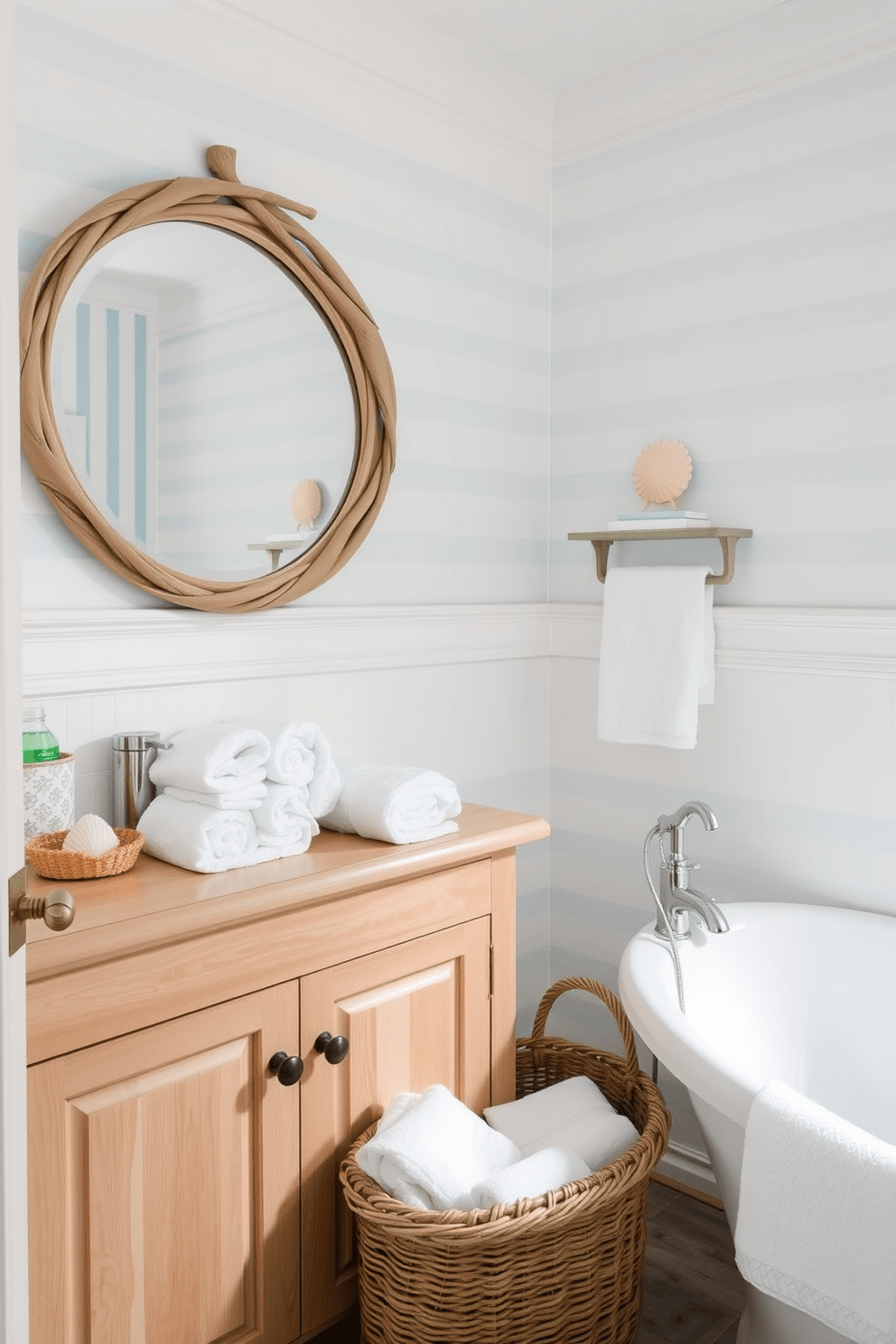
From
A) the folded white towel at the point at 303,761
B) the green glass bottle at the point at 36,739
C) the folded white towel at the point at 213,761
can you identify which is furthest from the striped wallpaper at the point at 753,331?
the green glass bottle at the point at 36,739

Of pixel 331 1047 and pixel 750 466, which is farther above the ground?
pixel 750 466

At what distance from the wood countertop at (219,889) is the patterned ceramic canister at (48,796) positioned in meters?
0.09

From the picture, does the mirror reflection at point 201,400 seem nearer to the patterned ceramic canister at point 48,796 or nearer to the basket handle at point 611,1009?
the patterned ceramic canister at point 48,796

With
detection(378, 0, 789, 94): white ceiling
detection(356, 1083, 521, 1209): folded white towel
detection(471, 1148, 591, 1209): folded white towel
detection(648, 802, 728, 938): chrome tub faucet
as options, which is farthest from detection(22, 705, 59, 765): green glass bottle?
detection(378, 0, 789, 94): white ceiling

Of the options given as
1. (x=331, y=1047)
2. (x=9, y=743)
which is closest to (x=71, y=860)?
(x=331, y=1047)

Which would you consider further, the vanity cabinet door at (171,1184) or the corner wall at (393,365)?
the corner wall at (393,365)

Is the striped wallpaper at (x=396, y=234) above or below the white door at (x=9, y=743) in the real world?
above

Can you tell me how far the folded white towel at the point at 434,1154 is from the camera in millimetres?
1517

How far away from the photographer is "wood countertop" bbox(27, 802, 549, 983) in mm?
1300

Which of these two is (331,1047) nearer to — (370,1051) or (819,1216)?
(370,1051)

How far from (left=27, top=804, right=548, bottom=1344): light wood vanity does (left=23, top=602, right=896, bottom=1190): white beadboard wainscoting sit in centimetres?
36

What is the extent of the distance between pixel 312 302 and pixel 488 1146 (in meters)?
1.51

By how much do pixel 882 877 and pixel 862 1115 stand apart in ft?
1.44

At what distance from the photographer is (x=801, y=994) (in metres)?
2.04
